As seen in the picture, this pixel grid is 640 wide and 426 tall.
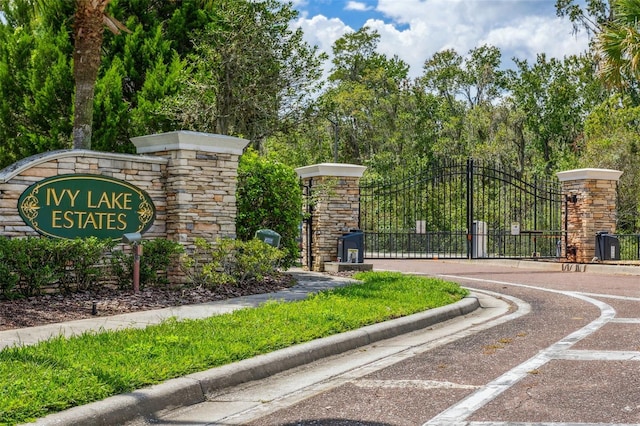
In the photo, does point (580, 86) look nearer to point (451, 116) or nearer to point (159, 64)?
point (451, 116)

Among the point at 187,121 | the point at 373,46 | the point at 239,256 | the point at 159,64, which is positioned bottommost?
the point at 239,256

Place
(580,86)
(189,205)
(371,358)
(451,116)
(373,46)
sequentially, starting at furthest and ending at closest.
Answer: (373,46) < (451,116) < (580,86) < (189,205) < (371,358)

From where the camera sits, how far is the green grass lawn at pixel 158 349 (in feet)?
16.7

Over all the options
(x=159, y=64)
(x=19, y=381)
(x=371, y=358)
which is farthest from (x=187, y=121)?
(x=19, y=381)

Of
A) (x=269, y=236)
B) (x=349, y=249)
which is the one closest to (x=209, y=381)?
(x=269, y=236)

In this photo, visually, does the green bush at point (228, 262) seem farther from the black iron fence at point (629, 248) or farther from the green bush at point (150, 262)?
the black iron fence at point (629, 248)

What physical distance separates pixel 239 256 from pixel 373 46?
4413 centimetres

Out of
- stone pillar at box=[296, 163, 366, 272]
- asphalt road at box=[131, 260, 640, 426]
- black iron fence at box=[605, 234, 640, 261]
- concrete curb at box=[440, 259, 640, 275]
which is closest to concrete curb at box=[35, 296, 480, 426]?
asphalt road at box=[131, 260, 640, 426]

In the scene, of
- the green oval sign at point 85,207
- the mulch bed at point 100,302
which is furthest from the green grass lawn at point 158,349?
the green oval sign at point 85,207

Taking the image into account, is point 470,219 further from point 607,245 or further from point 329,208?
point 329,208

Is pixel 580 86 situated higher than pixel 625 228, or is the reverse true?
pixel 580 86

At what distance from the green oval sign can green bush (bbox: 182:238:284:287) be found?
99cm

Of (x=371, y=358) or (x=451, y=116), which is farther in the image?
(x=451, y=116)

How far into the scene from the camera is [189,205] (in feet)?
39.4
